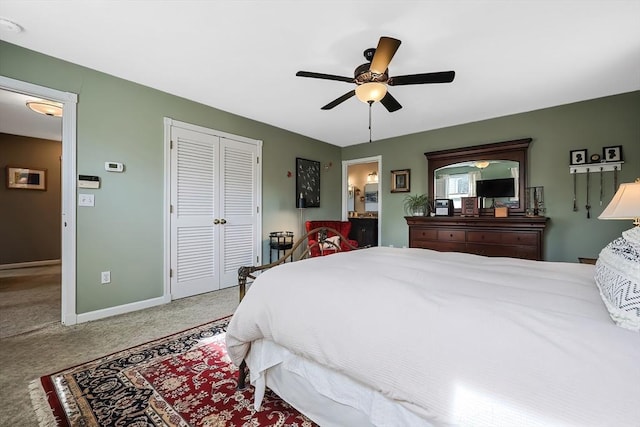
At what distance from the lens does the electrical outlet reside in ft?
9.32

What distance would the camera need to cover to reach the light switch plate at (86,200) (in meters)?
2.70

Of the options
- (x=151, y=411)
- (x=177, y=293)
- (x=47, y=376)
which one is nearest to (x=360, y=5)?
(x=151, y=411)

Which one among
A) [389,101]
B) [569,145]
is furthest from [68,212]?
[569,145]

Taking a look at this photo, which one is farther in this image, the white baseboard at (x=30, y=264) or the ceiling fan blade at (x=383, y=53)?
the white baseboard at (x=30, y=264)

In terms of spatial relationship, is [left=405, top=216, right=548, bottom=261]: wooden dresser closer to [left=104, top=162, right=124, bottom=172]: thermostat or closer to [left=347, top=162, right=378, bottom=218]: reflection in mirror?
[left=347, top=162, right=378, bottom=218]: reflection in mirror

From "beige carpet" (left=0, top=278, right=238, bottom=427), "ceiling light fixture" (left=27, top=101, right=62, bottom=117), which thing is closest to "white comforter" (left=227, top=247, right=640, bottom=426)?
"beige carpet" (left=0, top=278, right=238, bottom=427)

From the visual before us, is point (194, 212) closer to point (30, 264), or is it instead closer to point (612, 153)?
point (30, 264)

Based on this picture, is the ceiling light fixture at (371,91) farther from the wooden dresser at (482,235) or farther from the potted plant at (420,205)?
the potted plant at (420,205)

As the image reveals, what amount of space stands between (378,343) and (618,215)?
2.41 meters

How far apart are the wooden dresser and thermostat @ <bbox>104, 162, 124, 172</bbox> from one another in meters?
3.94

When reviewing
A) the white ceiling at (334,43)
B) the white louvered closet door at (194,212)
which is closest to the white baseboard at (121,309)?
the white louvered closet door at (194,212)

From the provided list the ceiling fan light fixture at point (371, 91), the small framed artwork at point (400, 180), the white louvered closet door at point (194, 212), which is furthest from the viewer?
the small framed artwork at point (400, 180)

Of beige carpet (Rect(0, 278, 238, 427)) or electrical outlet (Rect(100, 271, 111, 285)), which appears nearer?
beige carpet (Rect(0, 278, 238, 427))

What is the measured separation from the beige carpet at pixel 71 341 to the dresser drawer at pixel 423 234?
2876 millimetres
